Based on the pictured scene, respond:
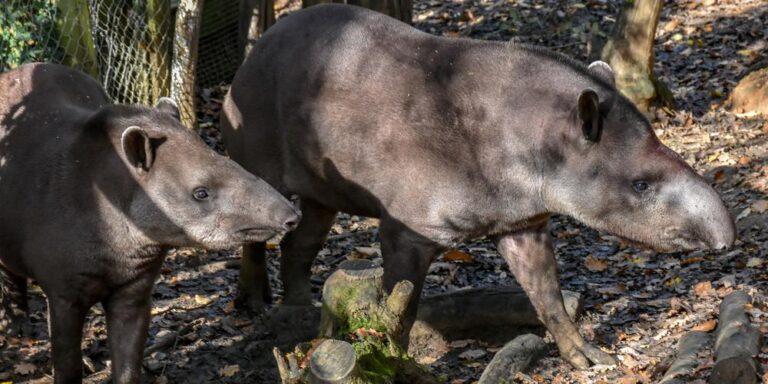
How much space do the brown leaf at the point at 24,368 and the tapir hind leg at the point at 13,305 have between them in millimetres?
579

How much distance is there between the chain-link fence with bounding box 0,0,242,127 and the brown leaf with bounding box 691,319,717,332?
6.21m

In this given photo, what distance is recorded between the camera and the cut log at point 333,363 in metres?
5.57

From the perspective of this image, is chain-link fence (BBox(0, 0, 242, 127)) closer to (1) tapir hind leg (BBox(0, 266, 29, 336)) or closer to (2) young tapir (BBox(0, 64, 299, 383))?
(1) tapir hind leg (BBox(0, 266, 29, 336))

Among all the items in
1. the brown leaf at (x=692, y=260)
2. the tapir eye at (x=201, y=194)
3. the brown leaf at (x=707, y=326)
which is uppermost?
the tapir eye at (x=201, y=194)

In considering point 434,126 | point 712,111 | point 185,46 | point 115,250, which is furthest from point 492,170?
point 712,111

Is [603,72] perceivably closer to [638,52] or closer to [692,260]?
[692,260]

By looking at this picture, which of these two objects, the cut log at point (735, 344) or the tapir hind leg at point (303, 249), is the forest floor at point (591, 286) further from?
the tapir hind leg at point (303, 249)

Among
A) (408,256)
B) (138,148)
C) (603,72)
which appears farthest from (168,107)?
(603,72)

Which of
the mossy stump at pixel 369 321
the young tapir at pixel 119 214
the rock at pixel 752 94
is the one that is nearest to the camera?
the mossy stump at pixel 369 321

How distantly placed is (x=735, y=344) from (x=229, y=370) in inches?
141

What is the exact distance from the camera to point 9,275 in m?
8.44

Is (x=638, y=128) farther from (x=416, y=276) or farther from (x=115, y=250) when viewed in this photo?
(x=115, y=250)

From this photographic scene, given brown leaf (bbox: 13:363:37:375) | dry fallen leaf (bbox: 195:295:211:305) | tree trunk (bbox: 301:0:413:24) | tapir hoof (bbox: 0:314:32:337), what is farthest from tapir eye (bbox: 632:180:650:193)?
tree trunk (bbox: 301:0:413:24)

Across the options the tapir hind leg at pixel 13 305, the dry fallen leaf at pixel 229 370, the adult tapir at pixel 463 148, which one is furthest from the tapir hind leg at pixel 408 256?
the tapir hind leg at pixel 13 305
